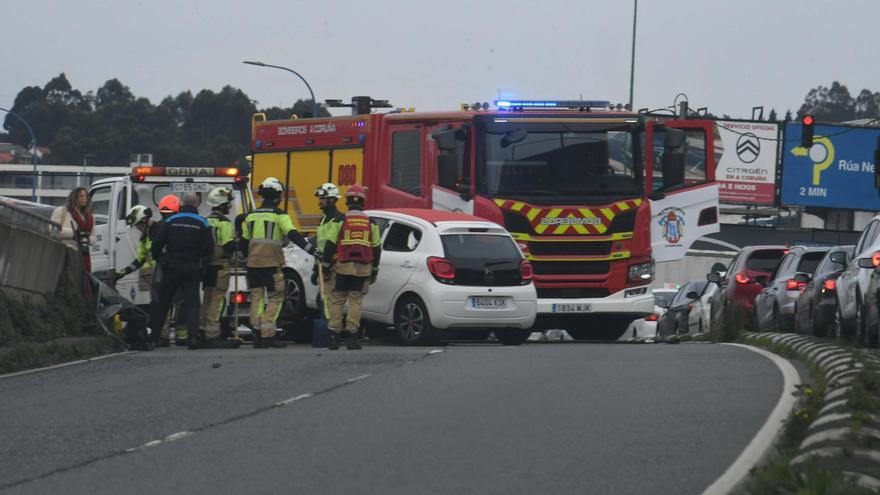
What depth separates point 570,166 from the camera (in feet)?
67.7

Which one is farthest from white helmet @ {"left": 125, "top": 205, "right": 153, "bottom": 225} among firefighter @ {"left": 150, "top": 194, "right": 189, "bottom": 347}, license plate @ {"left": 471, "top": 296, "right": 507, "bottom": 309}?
license plate @ {"left": 471, "top": 296, "right": 507, "bottom": 309}

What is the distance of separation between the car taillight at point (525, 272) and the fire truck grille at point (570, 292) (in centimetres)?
151

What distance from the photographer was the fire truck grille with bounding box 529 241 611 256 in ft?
68.8

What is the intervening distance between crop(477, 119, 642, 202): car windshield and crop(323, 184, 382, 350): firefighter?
2.45 meters

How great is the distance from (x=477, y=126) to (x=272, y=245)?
3.38 m

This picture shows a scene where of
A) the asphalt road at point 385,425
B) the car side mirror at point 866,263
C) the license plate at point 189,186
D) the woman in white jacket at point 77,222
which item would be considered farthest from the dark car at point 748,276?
the asphalt road at point 385,425

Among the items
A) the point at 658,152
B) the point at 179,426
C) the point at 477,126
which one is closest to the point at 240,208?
the point at 477,126

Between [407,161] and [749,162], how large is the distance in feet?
150

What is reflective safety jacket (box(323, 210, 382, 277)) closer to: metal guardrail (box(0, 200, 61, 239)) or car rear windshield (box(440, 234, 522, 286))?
car rear windshield (box(440, 234, 522, 286))

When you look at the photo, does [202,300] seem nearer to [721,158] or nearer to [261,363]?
[261,363]

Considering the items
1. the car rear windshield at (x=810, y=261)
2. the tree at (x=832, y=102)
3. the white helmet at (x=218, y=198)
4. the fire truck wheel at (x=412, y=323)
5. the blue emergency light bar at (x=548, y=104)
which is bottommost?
the fire truck wheel at (x=412, y=323)

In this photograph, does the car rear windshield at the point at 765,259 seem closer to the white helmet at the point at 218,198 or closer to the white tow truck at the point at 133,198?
the white tow truck at the point at 133,198

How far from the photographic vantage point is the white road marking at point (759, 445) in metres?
7.52

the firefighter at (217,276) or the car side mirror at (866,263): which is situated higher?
the car side mirror at (866,263)
